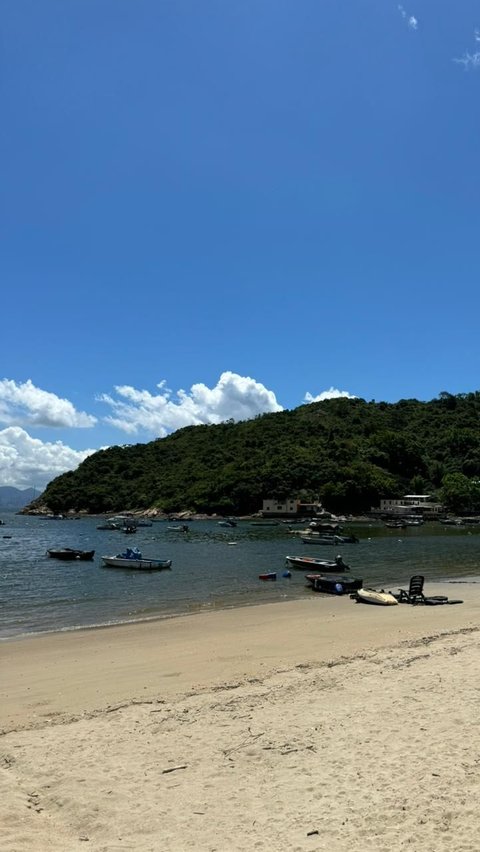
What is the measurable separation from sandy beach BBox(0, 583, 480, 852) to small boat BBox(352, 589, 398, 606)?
9.72 m

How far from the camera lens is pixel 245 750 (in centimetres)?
838

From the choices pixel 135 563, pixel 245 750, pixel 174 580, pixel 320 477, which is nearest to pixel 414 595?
pixel 174 580

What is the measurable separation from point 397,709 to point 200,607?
19.1m

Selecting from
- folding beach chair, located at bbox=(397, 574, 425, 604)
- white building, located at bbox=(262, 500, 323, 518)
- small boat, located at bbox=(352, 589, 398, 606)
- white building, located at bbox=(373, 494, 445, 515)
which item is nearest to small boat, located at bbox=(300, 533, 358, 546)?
small boat, located at bbox=(352, 589, 398, 606)

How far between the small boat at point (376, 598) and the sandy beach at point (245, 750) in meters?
9.72

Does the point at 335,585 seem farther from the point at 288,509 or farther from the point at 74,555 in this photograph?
the point at 288,509

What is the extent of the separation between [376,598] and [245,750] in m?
19.7

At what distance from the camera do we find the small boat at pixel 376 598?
85.9ft

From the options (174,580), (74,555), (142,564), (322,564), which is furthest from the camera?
(74,555)

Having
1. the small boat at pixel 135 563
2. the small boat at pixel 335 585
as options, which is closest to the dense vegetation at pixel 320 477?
the small boat at pixel 135 563

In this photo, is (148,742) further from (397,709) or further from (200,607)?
(200,607)

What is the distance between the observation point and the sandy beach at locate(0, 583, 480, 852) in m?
6.16

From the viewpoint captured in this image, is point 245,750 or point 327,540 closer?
point 245,750

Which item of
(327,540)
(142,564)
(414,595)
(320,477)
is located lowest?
(327,540)
